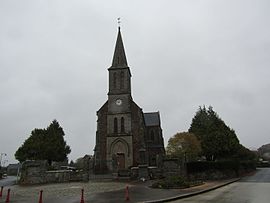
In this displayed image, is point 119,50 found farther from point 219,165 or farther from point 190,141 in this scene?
point 219,165

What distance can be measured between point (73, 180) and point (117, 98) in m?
17.4

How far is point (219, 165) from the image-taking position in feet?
98.5

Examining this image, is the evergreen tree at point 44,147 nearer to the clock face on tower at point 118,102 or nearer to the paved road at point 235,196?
the clock face on tower at point 118,102

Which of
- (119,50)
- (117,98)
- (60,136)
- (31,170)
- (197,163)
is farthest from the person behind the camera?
(60,136)

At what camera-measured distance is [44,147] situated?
51969 millimetres

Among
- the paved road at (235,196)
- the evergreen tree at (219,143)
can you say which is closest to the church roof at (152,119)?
the evergreen tree at (219,143)

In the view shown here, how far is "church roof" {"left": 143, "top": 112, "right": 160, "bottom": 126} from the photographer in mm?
57938

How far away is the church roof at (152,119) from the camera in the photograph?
190 feet

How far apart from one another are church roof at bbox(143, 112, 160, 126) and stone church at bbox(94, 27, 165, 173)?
15.4 metres

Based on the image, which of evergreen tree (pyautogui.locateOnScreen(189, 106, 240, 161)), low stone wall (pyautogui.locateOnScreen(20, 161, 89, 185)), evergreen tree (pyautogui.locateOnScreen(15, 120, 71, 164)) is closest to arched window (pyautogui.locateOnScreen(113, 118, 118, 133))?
evergreen tree (pyautogui.locateOnScreen(189, 106, 240, 161))

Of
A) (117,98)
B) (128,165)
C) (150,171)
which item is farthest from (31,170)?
(117,98)

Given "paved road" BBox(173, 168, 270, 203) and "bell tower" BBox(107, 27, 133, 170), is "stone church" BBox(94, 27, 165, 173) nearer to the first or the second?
"bell tower" BBox(107, 27, 133, 170)

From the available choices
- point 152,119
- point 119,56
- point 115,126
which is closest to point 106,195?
point 115,126

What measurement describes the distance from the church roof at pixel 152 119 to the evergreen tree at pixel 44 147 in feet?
58.7
